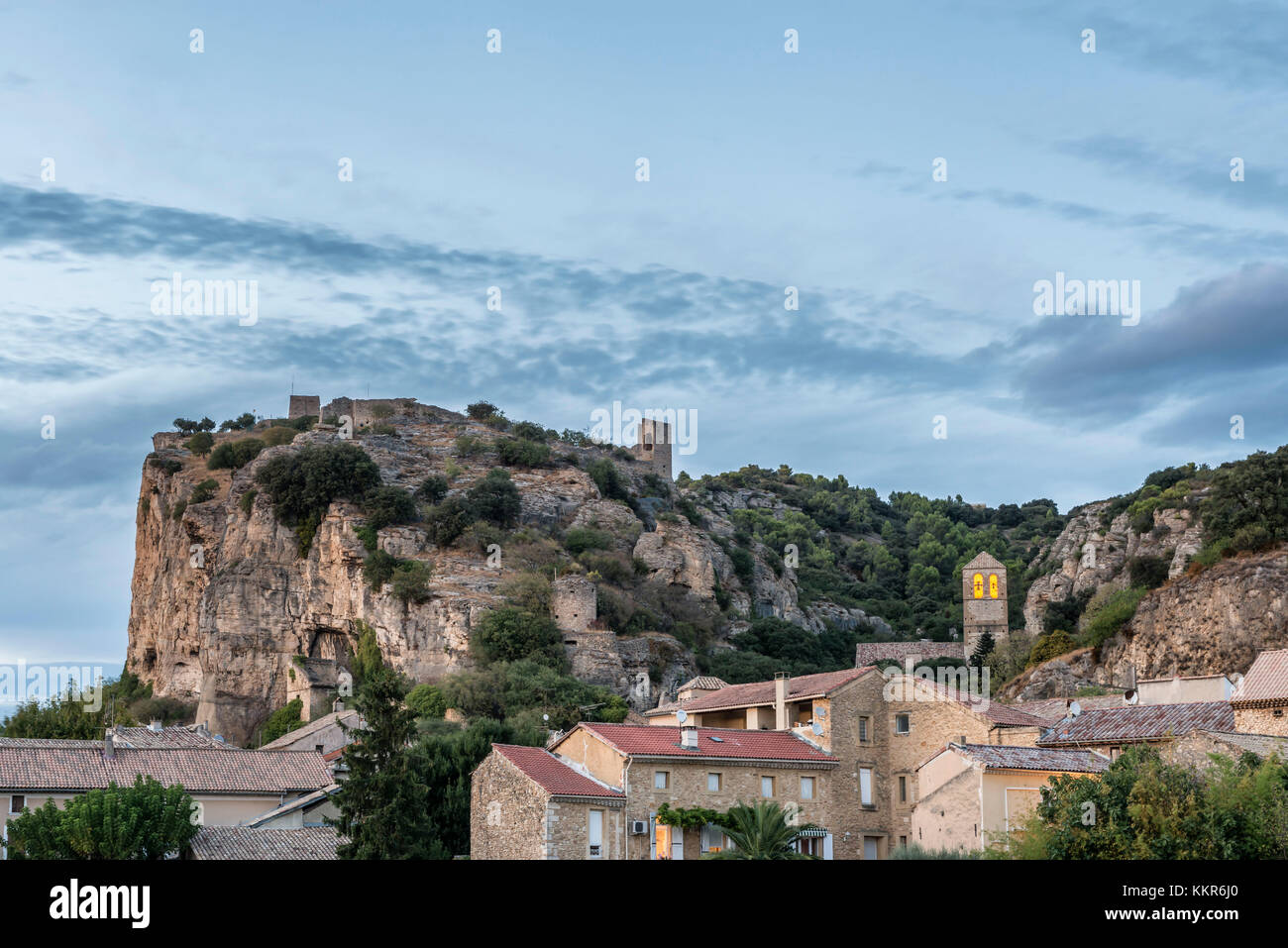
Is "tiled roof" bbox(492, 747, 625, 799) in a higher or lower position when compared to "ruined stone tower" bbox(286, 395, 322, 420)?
lower

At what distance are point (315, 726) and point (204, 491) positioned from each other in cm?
3833

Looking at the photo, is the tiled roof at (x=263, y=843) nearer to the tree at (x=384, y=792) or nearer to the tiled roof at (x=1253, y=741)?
the tree at (x=384, y=792)

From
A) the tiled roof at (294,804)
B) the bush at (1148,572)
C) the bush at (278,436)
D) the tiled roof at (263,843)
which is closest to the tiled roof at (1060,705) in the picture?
the bush at (1148,572)

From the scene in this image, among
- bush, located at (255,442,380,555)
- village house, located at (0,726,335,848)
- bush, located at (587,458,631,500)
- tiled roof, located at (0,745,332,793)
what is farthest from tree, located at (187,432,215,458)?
tiled roof, located at (0,745,332,793)

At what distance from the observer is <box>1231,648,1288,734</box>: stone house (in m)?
41.3

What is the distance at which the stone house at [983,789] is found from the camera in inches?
1543

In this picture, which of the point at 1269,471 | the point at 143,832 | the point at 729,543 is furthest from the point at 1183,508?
the point at 143,832

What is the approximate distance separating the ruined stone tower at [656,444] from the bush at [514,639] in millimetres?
62307

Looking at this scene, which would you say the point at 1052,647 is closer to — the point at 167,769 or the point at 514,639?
the point at 514,639

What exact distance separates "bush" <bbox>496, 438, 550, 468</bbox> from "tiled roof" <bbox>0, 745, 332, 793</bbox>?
4929cm

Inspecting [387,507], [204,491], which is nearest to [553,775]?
[387,507]

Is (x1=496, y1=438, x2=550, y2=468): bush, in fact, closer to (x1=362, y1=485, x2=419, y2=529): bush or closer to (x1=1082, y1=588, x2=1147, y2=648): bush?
(x1=362, y1=485, x2=419, y2=529): bush
